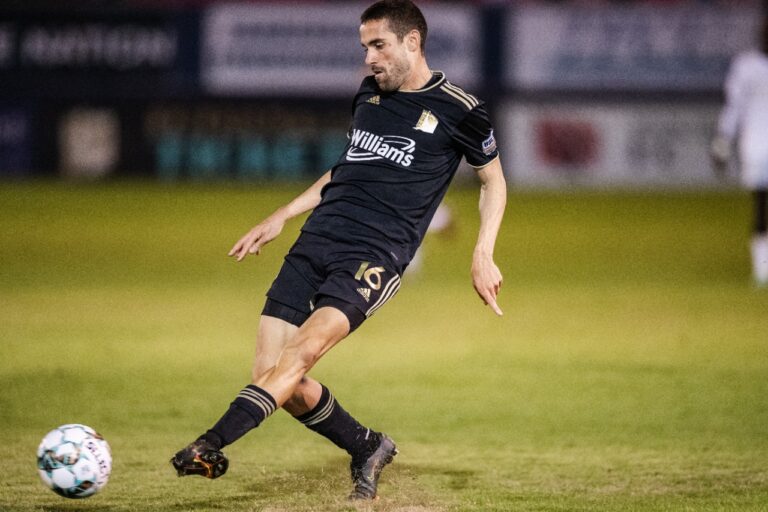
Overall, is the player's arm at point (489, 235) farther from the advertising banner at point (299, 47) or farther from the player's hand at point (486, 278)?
the advertising banner at point (299, 47)

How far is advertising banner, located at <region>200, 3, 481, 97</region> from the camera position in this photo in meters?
25.8

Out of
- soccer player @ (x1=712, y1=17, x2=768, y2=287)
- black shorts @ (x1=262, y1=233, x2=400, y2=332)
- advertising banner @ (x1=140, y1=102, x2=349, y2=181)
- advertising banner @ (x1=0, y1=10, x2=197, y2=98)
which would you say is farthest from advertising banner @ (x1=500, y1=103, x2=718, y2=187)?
black shorts @ (x1=262, y1=233, x2=400, y2=332)

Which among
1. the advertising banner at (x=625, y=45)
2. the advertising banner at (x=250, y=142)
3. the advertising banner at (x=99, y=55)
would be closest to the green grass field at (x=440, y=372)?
the advertising banner at (x=250, y=142)

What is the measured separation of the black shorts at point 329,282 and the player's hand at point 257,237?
19cm

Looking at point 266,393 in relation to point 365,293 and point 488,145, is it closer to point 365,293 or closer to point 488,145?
point 365,293

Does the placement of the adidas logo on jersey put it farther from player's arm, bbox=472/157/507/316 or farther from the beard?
the beard

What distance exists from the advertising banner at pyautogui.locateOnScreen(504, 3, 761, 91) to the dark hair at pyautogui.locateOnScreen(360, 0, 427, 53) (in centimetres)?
2012

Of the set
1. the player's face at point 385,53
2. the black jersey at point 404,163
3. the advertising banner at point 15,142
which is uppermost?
the player's face at point 385,53

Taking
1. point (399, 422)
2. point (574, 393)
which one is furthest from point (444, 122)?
point (574, 393)

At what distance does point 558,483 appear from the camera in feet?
21.7

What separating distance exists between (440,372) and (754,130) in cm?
634

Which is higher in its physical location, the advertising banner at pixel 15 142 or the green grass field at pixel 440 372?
the green grass field at pixel 440 372

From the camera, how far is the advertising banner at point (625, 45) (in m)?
25.8

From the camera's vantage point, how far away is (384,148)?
627 centimetres
